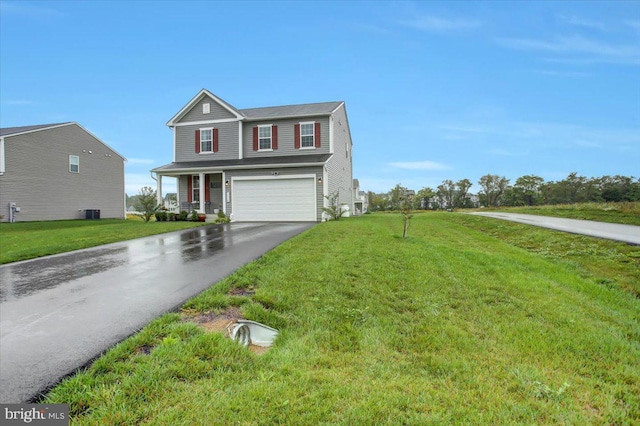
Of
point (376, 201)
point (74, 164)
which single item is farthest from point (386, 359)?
point (376, 201)

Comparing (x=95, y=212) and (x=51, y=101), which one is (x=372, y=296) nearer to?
(x=95, y=212)

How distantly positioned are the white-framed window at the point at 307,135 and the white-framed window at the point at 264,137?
2.09 metres

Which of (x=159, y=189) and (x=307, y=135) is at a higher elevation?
(x=307, y=135)

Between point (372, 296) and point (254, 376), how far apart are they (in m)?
2.34

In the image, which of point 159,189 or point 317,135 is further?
point 159,189

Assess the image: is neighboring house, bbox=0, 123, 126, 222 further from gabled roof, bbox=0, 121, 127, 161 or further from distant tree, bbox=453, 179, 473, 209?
distant tree, bbox=453, 179, 473, 209

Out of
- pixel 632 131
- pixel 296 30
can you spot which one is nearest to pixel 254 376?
pixel 296 30

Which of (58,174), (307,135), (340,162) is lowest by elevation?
(58,174)

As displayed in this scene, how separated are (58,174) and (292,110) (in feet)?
52.8

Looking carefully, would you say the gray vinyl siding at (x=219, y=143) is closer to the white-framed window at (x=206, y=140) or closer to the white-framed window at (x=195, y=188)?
the white-framed window at (x=206, y=140)

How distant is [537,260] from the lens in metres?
6.96

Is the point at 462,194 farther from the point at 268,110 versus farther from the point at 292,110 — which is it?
the point at 268,110

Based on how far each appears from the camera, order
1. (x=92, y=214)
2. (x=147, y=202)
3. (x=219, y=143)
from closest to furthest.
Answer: (x=147, y=202), (x=219, y=143), (x=92, y=214)

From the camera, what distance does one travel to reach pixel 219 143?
65.4 ft
